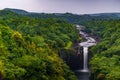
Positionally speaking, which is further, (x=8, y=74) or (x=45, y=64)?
(x=45, y=64)

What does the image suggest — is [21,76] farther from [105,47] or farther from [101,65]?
[105,47]

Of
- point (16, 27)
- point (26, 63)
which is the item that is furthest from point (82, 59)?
point (26, 63)

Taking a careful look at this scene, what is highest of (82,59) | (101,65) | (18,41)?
(18,41)

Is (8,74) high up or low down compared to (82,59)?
up

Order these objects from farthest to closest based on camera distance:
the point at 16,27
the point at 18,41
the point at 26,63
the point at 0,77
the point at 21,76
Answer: the point at 16,27 < the point at 18,41 < the point at 26,63 < the point at 21,76 < the point at 0,77

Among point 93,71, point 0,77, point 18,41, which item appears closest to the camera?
point 0,77

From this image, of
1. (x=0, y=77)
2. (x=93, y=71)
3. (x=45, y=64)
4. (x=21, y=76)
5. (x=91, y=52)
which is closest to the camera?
(x=0, y=77)

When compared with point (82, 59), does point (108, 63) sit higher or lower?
higher

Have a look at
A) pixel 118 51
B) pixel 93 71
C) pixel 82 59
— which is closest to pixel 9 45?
pixel 93 71

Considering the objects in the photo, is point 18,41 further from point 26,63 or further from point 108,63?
point 108,63
